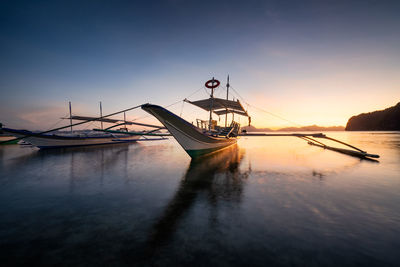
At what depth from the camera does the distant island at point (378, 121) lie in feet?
347

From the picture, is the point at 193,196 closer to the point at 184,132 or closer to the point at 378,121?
the point at 184,132

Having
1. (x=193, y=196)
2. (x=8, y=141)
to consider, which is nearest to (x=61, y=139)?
(x=8, y=141)

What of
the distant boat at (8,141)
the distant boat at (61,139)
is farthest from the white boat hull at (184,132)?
the distant boat at (61,139)

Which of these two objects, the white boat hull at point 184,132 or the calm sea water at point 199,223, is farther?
the white boat hull at point 184,132

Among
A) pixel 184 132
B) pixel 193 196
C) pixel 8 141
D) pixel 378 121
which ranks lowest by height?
pixel 193 196

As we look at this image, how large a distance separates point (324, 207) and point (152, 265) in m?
4.82

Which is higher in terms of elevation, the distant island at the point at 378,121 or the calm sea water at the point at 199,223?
the distant island at the point at 378,121

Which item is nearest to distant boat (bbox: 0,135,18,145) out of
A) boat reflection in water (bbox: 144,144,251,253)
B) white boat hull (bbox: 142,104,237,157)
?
boat reflection in water (bbox: 144,144,251,253)

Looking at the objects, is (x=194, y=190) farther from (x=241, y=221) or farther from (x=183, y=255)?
(x=183, y=255)

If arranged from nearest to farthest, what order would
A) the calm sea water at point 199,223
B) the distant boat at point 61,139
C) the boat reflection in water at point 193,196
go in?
the calm sea water at point 199,223, the boat reflection in water at point 193,196, the distant boat at point 61,139

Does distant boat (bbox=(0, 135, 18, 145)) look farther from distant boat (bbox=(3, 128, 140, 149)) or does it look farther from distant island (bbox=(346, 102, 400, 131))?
distant island (bbox=(346, 102, 400, 131))

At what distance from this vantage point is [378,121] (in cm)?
12281

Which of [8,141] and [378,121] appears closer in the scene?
[8,141]

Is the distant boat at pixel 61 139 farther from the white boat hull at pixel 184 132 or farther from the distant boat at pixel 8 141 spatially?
the white boat hull at pixel 184 132
